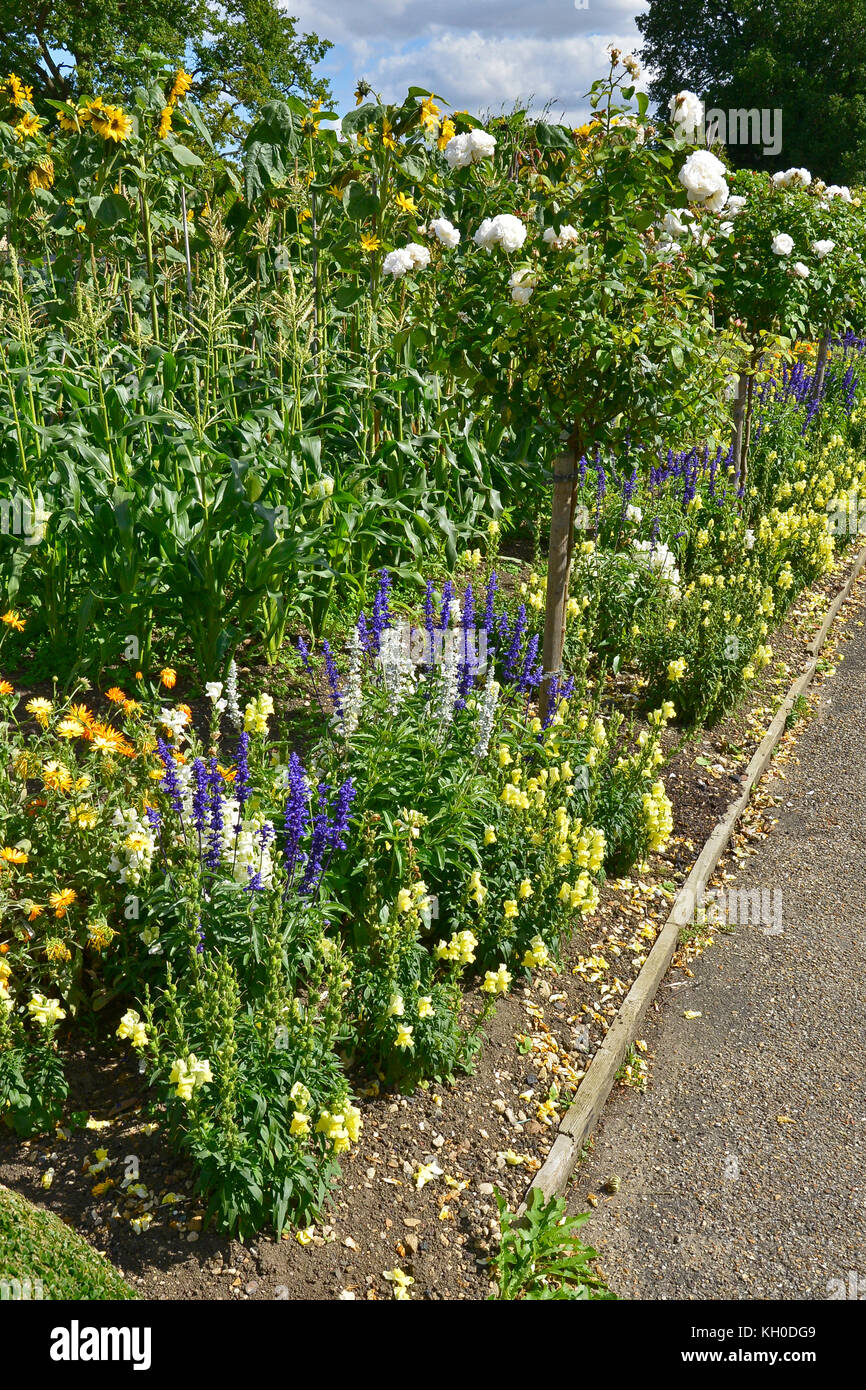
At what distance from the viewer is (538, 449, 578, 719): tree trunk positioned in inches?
165

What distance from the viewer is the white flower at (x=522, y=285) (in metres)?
3.51

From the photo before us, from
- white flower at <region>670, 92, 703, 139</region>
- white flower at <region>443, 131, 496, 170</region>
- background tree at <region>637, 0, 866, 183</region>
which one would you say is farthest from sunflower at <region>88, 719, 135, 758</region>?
background tree at <region>637, 0, 866, 183</region>

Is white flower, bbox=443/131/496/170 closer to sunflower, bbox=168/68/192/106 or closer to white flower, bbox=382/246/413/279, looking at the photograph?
white flower, bbox=382/246/413/279

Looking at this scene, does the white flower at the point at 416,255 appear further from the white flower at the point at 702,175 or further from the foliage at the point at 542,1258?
the foliage at the point at 542,1258

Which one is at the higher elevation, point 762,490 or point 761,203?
point 761,203

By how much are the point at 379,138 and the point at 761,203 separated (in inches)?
132

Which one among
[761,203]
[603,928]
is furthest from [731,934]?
[761,203]

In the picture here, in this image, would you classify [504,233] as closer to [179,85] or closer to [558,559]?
[558,559]

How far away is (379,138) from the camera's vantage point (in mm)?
5344

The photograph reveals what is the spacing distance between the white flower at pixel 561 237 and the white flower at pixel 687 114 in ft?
1.93

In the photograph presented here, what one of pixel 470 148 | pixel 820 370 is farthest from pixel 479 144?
pixel 820 370

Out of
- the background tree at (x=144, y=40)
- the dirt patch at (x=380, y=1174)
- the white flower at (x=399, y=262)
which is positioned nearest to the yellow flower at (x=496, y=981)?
the dirt patch at (x=380, y=1174)

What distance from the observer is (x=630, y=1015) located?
11.3 ft
